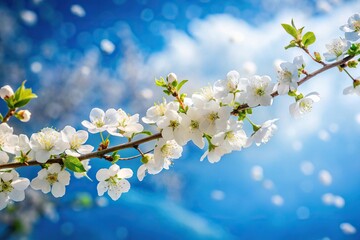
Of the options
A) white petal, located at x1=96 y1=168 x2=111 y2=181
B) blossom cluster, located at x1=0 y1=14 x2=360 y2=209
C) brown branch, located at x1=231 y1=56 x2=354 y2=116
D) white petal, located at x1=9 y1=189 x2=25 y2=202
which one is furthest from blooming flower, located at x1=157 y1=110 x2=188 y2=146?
white petal, located at x1=9 y1=189 x2=25 y2=202

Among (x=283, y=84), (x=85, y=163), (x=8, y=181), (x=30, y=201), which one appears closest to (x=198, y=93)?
(x=283, y=84)

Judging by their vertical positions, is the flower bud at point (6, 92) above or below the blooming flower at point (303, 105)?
below

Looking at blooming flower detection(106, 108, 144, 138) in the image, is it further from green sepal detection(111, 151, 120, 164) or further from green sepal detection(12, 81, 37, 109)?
green sepal detection(12, 81, 37, 109)

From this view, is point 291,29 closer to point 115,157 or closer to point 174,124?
point 174,124

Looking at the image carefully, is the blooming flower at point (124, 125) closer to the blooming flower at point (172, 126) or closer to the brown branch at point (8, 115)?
the blooming flower at point (172, 126)

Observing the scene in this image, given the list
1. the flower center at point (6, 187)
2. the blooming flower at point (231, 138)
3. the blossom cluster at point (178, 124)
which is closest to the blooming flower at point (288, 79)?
the blossom cluster at point (178, 124)

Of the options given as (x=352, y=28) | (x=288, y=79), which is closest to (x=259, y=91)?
(x=288, y=79)
